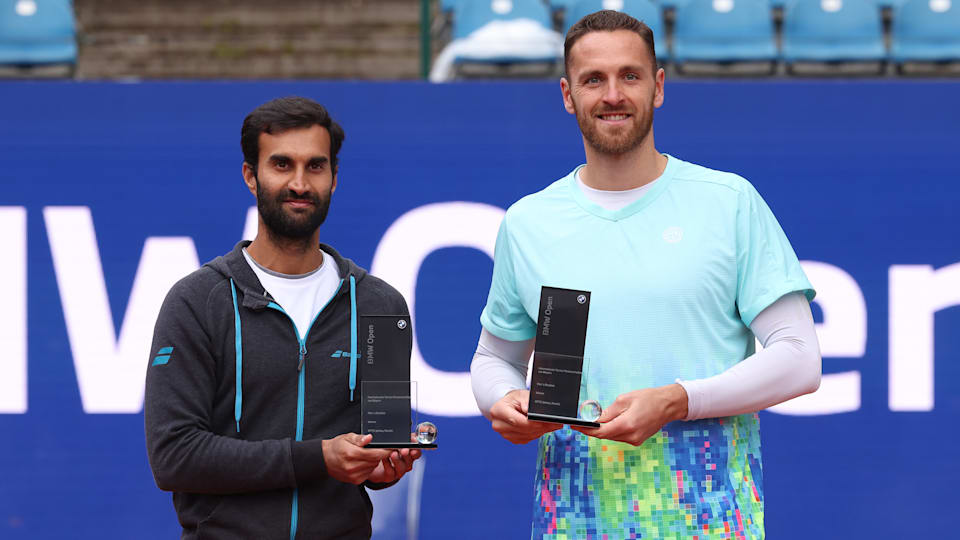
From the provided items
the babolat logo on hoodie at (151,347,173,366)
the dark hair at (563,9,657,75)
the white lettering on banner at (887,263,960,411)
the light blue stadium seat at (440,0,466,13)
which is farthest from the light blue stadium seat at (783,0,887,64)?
the babolat logo on hoodie at (151,347,173,366)

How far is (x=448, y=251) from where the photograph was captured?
377 cm

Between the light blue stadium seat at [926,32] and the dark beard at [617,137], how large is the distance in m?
3.34

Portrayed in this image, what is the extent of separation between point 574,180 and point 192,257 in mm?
2167

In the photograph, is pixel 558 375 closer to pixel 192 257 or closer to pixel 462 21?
pixel 192 257

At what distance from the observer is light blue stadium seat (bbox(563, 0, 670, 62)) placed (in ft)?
16.1

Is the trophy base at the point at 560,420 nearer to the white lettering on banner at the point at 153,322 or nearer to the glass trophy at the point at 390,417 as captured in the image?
the glass trophy at the point at 390,417

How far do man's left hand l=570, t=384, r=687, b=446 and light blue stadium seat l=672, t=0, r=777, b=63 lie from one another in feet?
10.9

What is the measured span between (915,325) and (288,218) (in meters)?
2.63

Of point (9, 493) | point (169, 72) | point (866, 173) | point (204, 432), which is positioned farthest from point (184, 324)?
point (169, 72)

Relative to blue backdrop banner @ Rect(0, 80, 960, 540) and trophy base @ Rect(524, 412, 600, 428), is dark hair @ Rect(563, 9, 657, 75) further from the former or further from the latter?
blue backdrop banner @ Rect(0, 80, 960, 540)

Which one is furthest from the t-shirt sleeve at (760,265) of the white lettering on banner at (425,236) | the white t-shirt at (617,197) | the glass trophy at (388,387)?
the white lettering on banner at (425,236)

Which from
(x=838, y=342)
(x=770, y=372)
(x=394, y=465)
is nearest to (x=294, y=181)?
(x=394, y=465)

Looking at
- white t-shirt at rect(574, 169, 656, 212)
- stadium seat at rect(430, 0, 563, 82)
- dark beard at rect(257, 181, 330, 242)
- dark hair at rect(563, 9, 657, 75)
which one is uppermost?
stadium seat at rect(430, 0, 563, 82)

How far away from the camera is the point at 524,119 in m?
3.82
